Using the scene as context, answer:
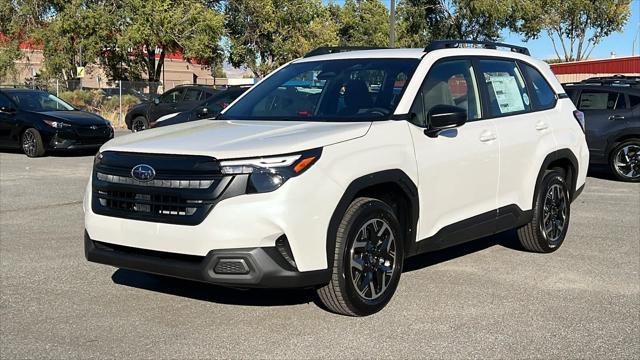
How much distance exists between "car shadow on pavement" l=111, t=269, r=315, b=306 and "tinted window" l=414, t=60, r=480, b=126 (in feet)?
Result: 5.23

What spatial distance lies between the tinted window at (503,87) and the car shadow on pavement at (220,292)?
88.9 inches

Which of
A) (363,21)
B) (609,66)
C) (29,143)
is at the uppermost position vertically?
(363,21)

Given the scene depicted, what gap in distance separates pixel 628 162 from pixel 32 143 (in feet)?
39.2

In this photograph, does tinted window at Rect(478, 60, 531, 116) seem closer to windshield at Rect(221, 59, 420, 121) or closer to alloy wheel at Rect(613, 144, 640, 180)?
windshield at Rect(221, 59, 420, 121)

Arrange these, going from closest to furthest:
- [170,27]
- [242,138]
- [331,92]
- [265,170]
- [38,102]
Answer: [265,170]
[242,138]
[331,92]
[38,102]
[170,27]

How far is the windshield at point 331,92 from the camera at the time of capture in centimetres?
526

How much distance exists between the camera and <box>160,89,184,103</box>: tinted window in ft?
74.6

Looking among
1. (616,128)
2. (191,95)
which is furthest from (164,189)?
(191,95)

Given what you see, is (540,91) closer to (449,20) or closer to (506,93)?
(506,93)

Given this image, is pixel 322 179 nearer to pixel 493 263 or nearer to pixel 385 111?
pixel 385 111

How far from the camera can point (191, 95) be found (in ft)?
73.9

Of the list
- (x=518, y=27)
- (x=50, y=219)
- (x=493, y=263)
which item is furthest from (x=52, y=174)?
(x=518, y=27)

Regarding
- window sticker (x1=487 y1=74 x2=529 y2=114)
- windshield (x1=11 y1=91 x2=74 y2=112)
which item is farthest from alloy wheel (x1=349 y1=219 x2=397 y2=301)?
windshield (x1=11 y1=91 x2=74 y2=112)

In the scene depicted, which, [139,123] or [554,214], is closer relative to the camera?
[554,214]
